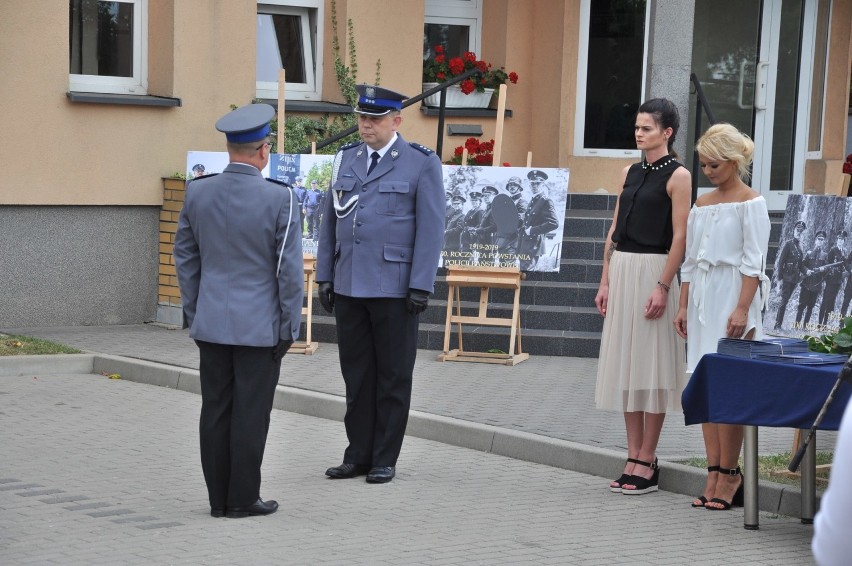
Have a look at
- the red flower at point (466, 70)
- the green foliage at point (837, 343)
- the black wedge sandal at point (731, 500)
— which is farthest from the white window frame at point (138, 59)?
the green foliage at point (837, 343)

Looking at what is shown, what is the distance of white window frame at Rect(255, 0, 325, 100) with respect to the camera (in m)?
13.6

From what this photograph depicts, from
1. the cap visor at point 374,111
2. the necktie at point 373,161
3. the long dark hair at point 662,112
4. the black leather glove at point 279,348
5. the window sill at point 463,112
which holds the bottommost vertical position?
the black leather glove at point 279,348

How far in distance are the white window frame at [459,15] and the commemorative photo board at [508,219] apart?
419 cm

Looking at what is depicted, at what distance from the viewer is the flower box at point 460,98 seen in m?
14.3

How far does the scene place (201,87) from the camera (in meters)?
12.7

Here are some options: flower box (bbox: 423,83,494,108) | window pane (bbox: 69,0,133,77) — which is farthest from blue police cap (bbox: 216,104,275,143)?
flower box (bbox: 423,83,494,108)

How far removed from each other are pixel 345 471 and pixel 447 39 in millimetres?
8713

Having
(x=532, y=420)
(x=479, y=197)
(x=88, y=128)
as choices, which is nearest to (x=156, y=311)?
(x=88, y=128)

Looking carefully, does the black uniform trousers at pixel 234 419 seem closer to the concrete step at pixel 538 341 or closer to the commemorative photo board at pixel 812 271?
the commemorative photo board at pixel 812 271

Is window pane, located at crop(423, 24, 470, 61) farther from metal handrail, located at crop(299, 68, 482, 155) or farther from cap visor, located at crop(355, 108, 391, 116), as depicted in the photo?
cap visor, located at crop(355, 108, 391, 116)

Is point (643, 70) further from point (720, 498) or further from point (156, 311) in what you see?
point (720, 498)

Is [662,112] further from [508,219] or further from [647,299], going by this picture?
[508,219]

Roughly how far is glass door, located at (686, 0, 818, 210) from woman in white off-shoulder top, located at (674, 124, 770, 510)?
322 inches

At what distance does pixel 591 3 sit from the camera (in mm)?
14438
